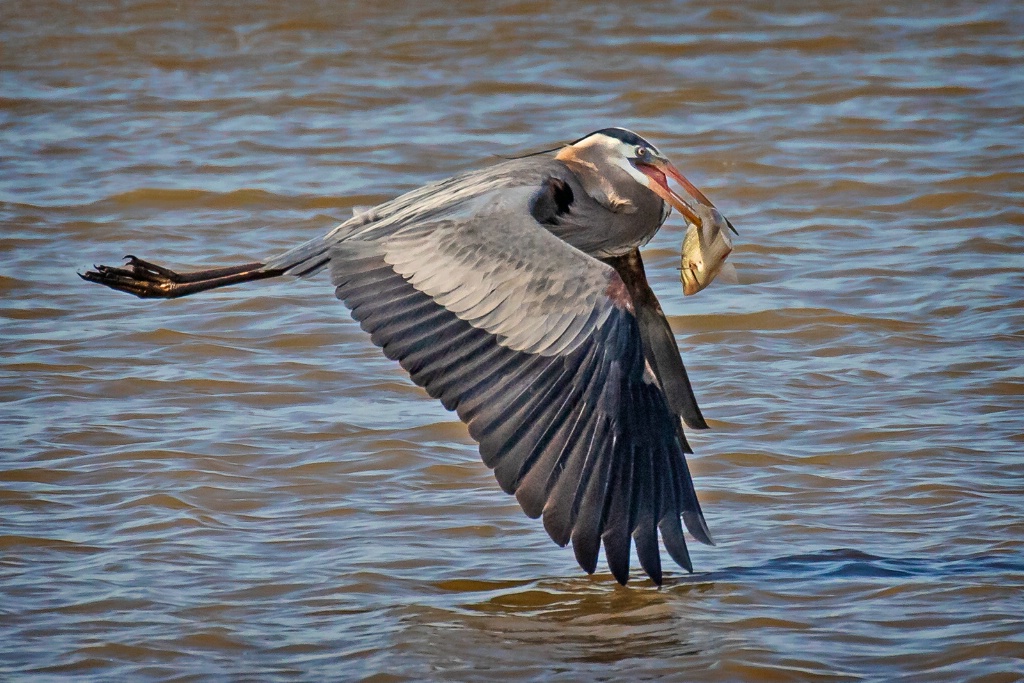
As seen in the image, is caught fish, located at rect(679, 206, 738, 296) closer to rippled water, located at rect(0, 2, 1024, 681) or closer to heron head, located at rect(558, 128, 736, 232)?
heron head, located at rect(558, 128, 736, 232)

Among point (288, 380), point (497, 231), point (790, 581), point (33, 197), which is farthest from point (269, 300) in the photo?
point (790, 581)

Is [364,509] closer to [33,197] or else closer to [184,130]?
[33,197]

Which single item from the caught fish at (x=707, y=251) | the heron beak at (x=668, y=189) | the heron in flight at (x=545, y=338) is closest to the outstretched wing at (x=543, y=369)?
the heron in flight at (x=545, y=338)

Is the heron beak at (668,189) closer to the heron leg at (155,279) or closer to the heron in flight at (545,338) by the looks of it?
the heron in flight at (545,338)

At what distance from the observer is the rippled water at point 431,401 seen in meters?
5.06

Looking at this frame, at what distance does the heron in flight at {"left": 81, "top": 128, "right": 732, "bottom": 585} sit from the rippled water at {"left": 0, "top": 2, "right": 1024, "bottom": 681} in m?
0.48

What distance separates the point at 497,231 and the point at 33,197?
574 cm

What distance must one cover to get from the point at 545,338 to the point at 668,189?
1.17m

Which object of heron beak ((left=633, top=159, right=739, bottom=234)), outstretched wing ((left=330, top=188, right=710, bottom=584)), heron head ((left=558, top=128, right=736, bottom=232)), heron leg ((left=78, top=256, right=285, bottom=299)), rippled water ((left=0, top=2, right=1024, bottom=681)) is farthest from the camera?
heron leg ((left=78, top=256, right=285, bottom=299))

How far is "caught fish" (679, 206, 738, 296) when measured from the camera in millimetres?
5988

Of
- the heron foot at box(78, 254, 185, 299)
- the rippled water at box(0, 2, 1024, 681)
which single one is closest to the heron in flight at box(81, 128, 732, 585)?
the heron foot at box(78, 254, 185, 299)

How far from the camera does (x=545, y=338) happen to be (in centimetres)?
520

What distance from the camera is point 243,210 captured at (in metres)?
10.1

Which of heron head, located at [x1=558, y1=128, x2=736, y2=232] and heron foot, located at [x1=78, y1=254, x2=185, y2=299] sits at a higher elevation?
heron head, located at [x1=558, y1=128, x2=736, y2=232]
